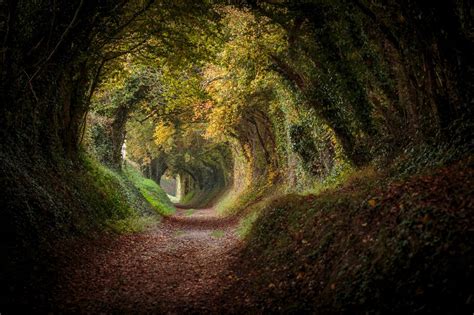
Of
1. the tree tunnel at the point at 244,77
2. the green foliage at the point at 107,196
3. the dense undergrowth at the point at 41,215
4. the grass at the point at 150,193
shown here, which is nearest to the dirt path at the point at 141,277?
the dense undergrowth at the point at 41,215

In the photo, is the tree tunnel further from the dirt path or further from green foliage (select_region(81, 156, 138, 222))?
the dirt path

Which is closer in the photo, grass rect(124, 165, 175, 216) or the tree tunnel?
the tree tunnel

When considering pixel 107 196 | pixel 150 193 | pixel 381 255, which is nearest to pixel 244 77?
pixel 107 196

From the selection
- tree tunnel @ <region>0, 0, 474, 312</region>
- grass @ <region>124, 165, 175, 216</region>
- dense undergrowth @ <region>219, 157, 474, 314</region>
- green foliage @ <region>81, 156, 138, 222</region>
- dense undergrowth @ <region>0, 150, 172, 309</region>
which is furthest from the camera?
grass @ <region>124, 165, 175, 216</region>

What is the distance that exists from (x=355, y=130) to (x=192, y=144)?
30.9 metres

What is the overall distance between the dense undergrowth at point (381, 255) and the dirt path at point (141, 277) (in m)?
0.94

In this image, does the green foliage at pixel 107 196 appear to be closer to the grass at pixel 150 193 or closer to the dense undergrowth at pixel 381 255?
the grass at pixel 150 193

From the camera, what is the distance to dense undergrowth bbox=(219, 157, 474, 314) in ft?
13.3

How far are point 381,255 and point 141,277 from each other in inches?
221

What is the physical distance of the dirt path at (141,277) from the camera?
6.57m

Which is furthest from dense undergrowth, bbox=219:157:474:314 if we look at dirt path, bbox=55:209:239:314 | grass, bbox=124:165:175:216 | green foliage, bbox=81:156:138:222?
grass, bbox=124:165:175:216

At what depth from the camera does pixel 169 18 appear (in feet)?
38.9

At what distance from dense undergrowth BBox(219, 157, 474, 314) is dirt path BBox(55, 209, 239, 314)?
944 mm

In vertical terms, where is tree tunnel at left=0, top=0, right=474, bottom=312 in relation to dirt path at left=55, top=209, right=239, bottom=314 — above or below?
above
